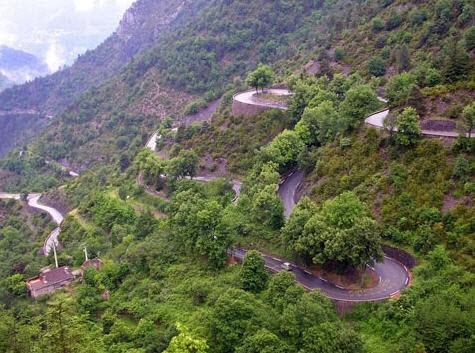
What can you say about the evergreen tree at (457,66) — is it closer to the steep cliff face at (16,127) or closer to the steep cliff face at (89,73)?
the steep cliff face at (89,73)

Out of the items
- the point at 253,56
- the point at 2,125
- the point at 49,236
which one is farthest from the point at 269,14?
the point at 2,125

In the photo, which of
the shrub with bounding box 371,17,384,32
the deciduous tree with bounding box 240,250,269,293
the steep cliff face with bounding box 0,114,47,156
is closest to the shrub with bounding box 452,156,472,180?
the deciduous tree with bounding box 240,250,269,293

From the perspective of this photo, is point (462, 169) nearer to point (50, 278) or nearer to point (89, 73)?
point (50, 278)

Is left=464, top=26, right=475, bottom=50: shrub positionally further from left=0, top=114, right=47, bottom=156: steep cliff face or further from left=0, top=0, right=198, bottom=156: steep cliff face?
left=0, top=114, right=47, bottom=156: steep cliff face

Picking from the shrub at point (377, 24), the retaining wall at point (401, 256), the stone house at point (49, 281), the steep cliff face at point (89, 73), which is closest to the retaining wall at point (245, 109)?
the shrub at point (377, 24)

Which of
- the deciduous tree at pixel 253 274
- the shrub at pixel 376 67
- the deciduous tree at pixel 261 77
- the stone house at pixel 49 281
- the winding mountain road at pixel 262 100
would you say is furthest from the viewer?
the deciduous tree at pixel 261 77

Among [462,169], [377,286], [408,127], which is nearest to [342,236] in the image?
[377,286]
